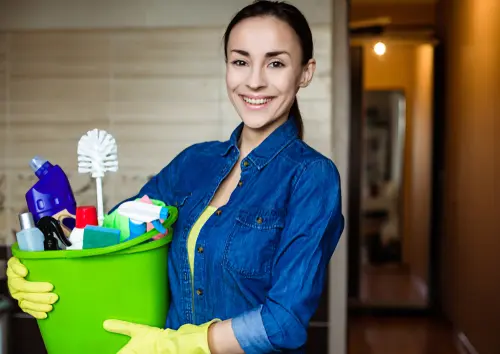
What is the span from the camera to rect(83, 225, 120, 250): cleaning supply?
886mm

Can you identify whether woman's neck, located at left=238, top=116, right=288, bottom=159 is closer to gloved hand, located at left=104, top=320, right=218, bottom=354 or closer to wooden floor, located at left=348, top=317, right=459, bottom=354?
gloved hand, located at left=104, top=320, right=218, bottom=354

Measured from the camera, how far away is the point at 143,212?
3.01ft

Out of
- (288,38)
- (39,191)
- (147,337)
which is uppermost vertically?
(288,38)

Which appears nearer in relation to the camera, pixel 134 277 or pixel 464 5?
pixel 134 277

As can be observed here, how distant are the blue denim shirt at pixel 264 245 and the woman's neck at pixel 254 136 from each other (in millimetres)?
14

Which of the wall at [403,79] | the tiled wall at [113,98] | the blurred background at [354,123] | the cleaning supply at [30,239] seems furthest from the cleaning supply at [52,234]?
the wall at [403,79]

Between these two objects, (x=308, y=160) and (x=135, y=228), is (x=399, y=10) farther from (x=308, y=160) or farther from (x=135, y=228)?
(x=135, y=228)

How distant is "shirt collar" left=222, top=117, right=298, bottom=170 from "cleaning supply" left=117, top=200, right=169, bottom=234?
0.75 feet

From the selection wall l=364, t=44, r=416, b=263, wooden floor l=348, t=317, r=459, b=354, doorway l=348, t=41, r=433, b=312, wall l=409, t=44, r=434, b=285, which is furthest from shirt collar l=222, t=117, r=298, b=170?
wall l=364, t=44, r=416, b=263

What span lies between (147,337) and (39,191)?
1.01 ft

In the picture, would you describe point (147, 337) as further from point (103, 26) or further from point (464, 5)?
point (464, 5)

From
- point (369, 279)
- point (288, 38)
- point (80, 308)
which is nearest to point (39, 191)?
point (80, 308)

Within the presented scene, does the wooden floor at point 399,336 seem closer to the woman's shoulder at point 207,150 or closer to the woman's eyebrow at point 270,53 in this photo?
the woman's shoulder at point 207,150

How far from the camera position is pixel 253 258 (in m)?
0.99
